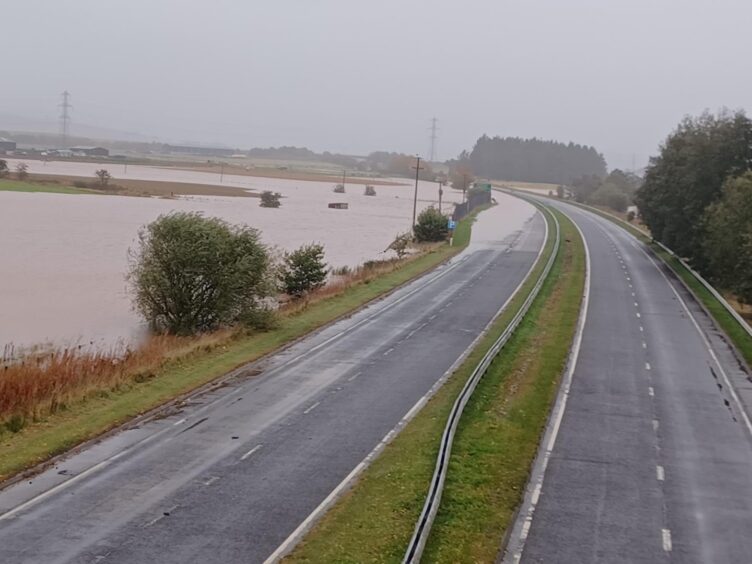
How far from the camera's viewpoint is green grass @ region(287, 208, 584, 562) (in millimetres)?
→ 15727

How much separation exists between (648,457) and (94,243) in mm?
54193

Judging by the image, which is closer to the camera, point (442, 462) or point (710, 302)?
point (442, 462)

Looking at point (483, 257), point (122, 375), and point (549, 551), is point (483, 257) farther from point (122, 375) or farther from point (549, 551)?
point (549, 551)

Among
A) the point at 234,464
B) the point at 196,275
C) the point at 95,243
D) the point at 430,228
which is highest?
the point at 196,275

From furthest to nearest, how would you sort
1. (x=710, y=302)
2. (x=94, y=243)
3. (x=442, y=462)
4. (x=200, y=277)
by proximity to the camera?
(x=94, y=243) → (x=710, y=302) → (x=200, y=277) → (x=442, y=462)

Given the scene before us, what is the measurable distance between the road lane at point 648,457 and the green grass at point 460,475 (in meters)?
0.77

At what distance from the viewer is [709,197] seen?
6925 cm

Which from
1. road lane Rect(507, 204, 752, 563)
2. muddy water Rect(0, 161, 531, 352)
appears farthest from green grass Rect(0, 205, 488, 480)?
road lane Rect(507, 204, 752, 563)

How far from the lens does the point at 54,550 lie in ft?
49.1

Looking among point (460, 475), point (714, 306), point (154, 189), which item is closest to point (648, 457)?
point (460, 475)

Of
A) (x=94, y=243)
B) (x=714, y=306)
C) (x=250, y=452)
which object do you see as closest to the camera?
(x=250, y=452)

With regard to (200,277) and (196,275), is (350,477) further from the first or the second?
(200,277)

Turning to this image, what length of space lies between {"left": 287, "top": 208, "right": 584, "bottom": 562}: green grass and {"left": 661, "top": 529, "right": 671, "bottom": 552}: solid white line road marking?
296 centimetres

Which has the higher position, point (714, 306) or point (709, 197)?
point (709, 197)
